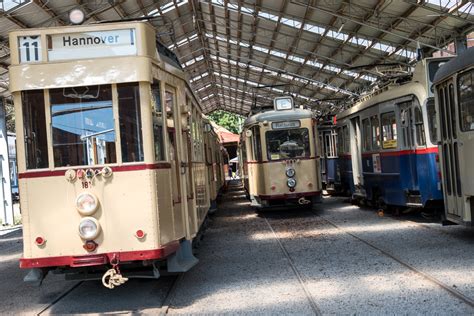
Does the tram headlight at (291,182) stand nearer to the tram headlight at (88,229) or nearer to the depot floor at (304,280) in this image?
the depot floor at (304,280)

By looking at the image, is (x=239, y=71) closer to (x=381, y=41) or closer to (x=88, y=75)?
(x=381, y=41)

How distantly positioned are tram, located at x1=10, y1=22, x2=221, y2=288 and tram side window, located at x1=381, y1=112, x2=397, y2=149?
7.60m

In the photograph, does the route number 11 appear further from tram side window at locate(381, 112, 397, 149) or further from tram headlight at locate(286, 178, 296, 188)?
tram headlight at locate(286, 178, 296, 188)

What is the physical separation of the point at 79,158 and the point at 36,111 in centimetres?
72

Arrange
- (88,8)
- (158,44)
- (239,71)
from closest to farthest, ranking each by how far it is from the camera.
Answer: (158,44), (88,8), (239,71)

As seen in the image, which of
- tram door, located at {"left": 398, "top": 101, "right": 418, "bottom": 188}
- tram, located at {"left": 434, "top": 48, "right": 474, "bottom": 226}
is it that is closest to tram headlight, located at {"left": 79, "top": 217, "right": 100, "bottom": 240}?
tram, located at {"left": 434, "top": 48, "right": 474, "bottom": 226}

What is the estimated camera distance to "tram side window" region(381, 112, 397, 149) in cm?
1218

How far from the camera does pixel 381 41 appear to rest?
2117cm

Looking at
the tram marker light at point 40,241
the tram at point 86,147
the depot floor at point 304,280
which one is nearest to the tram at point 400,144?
the depot floor at point 304,280

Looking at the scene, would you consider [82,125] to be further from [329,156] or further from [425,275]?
[329,156]

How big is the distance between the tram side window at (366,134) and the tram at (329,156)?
5.38m

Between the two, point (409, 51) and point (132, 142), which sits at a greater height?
point (409, 51)

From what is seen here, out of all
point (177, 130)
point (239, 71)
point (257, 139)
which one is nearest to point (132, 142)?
point (177, 130)

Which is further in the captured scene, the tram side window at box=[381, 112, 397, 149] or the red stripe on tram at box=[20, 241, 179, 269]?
the tram side window at box=[381, 112, 397, 149]
